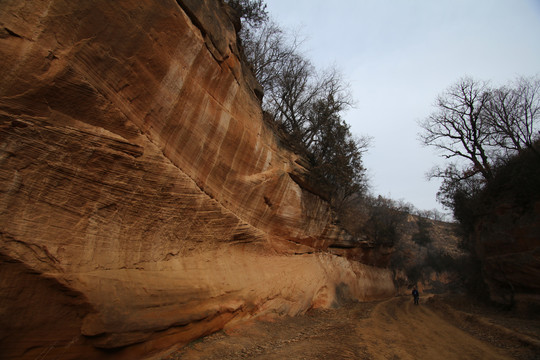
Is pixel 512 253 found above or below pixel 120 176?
below

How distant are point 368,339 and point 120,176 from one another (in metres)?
7.73

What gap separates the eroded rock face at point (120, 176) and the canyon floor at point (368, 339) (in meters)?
0.67

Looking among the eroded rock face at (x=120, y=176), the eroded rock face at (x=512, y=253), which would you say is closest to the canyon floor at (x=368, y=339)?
the eroded rock face at (x=120, y=176)

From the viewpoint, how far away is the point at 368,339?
26.2ft

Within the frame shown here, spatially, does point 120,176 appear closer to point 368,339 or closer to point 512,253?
point 368,339

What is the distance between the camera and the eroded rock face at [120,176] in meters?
4.22

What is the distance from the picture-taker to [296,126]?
54.9ft

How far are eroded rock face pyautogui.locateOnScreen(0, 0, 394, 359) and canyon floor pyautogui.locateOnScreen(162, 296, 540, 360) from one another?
67 cm

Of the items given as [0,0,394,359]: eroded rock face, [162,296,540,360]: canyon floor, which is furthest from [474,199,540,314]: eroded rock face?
[0,0,394,359]: eroded rock face

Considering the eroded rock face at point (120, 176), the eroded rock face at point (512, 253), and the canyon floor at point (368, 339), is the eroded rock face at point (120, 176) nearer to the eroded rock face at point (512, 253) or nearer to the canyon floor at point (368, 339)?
the canyon floor at point (368, 339)

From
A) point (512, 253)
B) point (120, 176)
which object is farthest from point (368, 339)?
point (512, 253)

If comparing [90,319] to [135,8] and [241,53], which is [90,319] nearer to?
[135,8]

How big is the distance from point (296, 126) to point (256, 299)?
10.8 metres

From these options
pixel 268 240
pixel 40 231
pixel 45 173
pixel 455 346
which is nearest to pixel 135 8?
pixel 45 173
